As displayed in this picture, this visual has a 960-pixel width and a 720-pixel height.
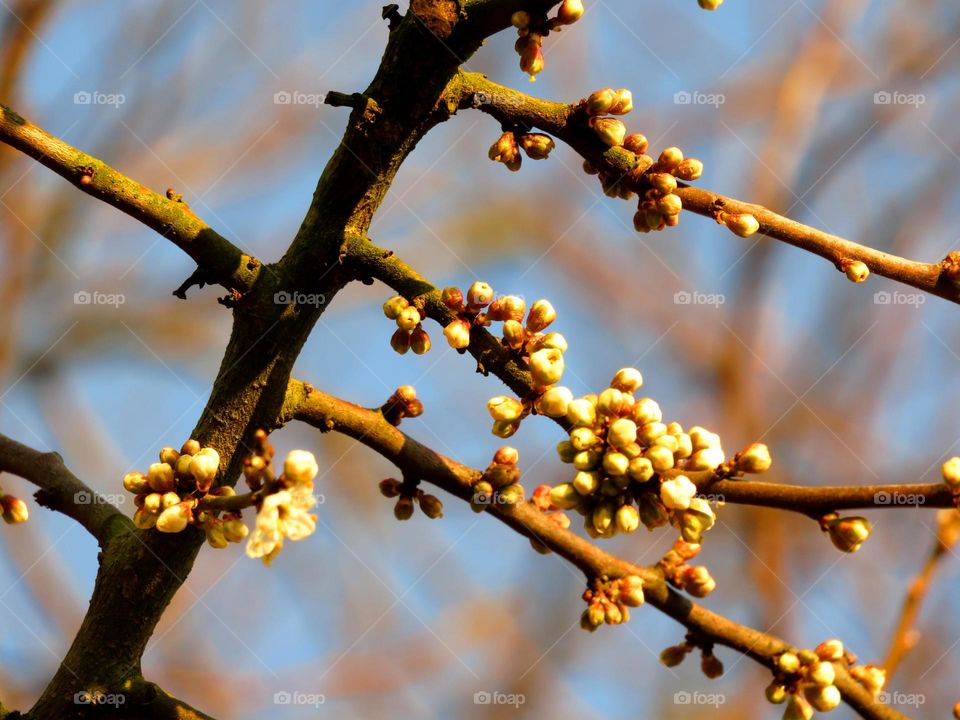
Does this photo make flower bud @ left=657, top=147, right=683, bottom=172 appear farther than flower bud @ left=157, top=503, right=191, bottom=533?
Yes

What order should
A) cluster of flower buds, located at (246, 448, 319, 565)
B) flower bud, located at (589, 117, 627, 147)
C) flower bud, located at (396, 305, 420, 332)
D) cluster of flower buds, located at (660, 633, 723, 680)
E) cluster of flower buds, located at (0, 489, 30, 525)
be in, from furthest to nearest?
cluster of flower buds, located at (660, 633, 723, 680)
cluster of flower buds, located at (0, 489, 30, 525)
flower bud, located at (589, 117, 627, 147)
flower bud, located at (396, 305, 420, 332)
cluster of flower buds, located at (246, 448, 319, 565)

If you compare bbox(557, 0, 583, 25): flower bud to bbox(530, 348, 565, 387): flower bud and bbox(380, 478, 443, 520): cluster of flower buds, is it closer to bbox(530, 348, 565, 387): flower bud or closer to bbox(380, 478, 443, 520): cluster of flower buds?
bbox(530, 348, 565, 387): flower bud

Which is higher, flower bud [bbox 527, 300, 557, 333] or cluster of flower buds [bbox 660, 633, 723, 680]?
flower bud [bbox 527, 300, 557, 333]

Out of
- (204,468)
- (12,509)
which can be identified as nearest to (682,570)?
(204,468)

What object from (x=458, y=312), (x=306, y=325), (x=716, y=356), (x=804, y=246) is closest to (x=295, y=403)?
(x=306, y=325)

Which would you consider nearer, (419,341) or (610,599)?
(419,341)

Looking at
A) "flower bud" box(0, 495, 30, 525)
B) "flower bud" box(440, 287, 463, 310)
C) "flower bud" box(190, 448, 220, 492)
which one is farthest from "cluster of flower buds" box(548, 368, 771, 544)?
"flower bud" box(0, 495, 30, 525)

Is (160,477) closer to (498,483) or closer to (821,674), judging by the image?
(498,483)

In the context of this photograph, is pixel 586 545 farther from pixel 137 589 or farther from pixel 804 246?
pixel 137 589
